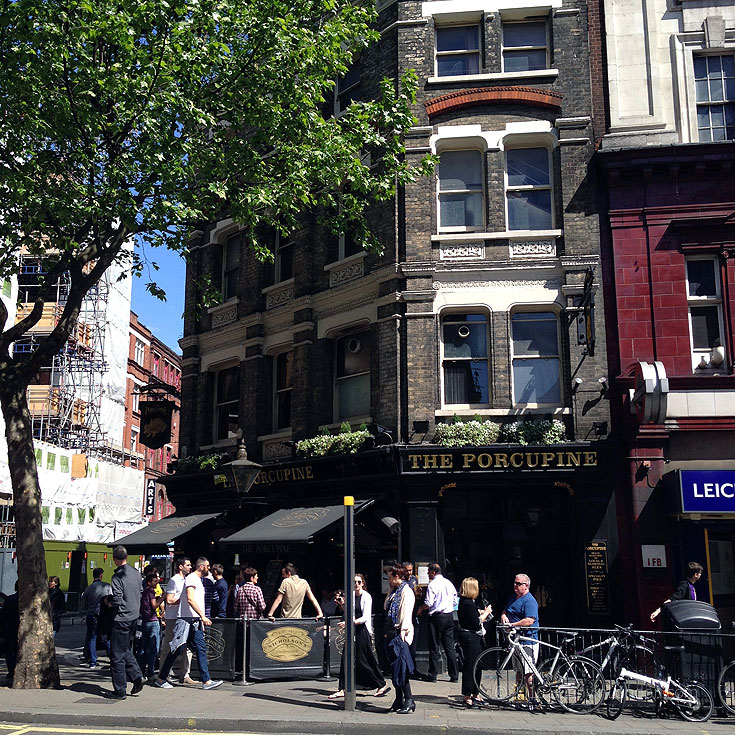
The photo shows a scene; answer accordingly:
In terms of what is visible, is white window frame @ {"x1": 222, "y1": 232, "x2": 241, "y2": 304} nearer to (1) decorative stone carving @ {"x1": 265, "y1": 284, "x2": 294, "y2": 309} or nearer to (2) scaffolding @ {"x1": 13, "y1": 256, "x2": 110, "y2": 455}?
(1) decorative stone carving @ {"x1": 265, "y1": 284, "x2": 294, "y2": 309}

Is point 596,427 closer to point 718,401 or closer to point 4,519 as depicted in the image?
point 718,401

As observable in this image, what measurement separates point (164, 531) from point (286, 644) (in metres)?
7.62

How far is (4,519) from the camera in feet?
108

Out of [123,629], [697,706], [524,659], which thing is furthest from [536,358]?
[123,629]

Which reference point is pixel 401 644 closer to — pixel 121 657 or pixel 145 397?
pixel 121 657

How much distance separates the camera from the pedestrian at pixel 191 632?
41.1ft

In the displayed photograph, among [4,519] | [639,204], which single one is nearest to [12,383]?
[639,204]

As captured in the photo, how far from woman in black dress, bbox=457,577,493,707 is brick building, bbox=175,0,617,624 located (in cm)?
437

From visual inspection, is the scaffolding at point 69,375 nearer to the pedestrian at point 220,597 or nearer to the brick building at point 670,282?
the pedestrian at point 220,597

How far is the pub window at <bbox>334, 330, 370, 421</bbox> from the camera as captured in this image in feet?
60.5

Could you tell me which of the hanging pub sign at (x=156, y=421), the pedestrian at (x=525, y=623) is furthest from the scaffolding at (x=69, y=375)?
the pedestrian at (x=525, y=623)

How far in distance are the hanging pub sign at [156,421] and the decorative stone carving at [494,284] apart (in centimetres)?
835

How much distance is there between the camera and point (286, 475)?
18672 mm

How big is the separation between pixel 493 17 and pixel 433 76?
1743mm
